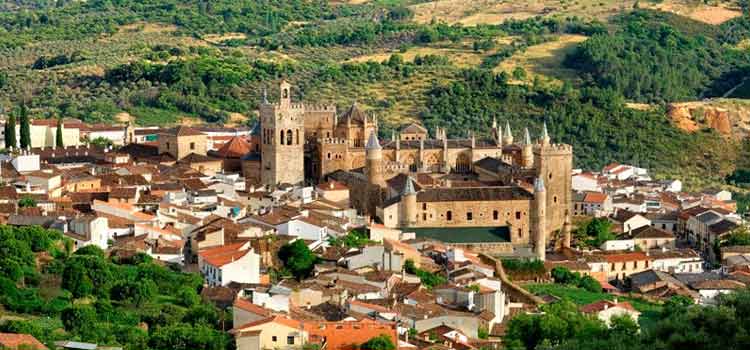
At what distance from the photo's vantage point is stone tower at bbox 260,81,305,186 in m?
51.5

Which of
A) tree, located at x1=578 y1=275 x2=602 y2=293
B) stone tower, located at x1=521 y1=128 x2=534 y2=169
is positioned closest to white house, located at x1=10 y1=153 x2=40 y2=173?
stone tower, located at x1=521 y1=128 x2=534 y2=169

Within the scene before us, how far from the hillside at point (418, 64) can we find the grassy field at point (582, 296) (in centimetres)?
2940

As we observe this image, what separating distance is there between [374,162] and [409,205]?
300cm

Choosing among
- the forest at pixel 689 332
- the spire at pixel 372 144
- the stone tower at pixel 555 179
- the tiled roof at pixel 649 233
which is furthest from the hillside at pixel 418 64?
the forest at pixel 689 332

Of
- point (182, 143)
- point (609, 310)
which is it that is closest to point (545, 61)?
point (182, 143)

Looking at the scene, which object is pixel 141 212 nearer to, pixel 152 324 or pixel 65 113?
pixel 152 324

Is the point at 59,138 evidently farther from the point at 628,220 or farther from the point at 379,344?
the point at 379,344

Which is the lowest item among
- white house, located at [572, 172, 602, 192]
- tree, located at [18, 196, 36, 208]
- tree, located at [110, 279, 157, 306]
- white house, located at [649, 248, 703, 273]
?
white house, located at [649, 248, 703, 273]

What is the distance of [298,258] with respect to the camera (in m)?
39.7

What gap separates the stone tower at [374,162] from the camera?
4803 cm

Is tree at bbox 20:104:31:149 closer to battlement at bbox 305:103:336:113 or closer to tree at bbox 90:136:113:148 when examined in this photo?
tree at bbox 90:136:113:148

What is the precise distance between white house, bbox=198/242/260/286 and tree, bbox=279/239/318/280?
5.56 feet

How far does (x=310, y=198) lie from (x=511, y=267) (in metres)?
7.03

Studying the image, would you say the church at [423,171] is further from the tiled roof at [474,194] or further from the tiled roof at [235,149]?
the tiled roof at [235,149]
